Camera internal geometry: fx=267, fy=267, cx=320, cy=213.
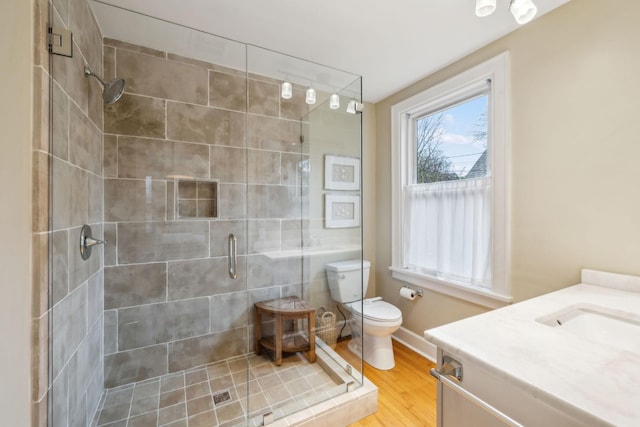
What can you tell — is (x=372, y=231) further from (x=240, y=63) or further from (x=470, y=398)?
(x=470, y=398)

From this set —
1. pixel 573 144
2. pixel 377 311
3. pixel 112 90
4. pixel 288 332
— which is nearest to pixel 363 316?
pixel 377 311

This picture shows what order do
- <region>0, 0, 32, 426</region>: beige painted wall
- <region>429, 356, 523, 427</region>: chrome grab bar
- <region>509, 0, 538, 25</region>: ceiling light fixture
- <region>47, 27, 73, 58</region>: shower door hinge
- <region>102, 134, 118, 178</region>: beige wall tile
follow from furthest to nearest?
<region>102, 134, 118, 178</region>: beige wall tile, <region>509, 0, 538, 25</region>: ceiling light fixture, <region>47, 27, 73, 58</region>: shower door hinge, <region>0, 0, 32, 426</region>: beige painted wall, <region>429, 356, 523, 427</region>: chrome grab bar

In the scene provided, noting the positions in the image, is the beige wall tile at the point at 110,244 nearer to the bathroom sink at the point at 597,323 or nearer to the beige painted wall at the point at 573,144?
the bathroom sink at the point at 597,323

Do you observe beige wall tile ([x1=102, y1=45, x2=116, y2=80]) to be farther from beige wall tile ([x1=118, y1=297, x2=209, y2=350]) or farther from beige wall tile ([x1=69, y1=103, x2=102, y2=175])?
beige wall tile ([x1=118, y1=297, x2=209, y2=350])

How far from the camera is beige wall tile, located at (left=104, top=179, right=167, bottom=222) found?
5.79 ft

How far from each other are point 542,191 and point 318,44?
171cm

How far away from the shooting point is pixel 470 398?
0.74 m

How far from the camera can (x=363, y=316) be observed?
208cm

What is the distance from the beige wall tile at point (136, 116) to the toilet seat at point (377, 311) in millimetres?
1930

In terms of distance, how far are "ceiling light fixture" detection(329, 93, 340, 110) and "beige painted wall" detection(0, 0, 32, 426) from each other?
5.42 feet

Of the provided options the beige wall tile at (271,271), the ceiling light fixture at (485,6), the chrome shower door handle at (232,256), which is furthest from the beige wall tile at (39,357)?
the ceiling light fixture at (485,6)

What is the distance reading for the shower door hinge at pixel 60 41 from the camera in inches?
39.6

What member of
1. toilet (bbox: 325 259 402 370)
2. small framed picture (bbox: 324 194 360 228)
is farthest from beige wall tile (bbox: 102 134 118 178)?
toilet (bbox: 325 259 402 370)

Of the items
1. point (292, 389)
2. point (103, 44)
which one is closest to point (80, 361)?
point (292, 389)
